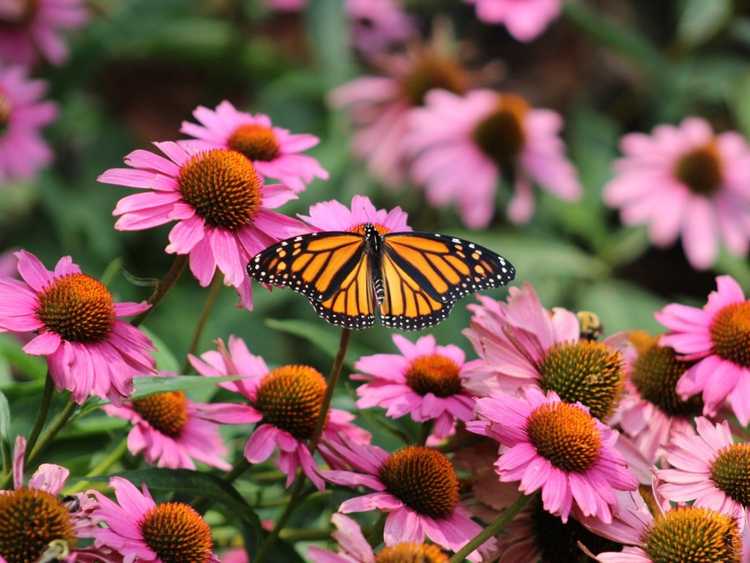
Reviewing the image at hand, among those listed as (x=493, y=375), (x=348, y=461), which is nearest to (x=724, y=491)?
(x=493, y=375)

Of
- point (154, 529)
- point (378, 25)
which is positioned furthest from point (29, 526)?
point (378, 25)

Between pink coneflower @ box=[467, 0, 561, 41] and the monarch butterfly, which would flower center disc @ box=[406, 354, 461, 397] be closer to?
the monarch butterfly

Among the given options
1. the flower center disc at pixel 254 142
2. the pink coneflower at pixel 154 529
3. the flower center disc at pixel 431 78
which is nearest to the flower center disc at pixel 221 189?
the flower center disc at pixel 254 142

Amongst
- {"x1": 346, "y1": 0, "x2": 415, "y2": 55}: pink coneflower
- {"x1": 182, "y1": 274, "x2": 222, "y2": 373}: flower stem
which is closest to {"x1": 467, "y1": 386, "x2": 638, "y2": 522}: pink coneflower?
{"x1": 182, "y1": 274, "x2": 222, "y2": 373}: flower stem

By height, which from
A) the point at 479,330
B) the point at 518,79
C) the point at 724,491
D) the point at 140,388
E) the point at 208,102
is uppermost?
the point at 518,79

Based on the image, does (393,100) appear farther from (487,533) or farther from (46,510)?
(46,510)

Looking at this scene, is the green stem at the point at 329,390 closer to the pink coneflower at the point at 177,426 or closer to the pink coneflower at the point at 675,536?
the pink coneflower at the point at 177,426

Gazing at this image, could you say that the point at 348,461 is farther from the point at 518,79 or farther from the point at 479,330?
the point at 518,79
